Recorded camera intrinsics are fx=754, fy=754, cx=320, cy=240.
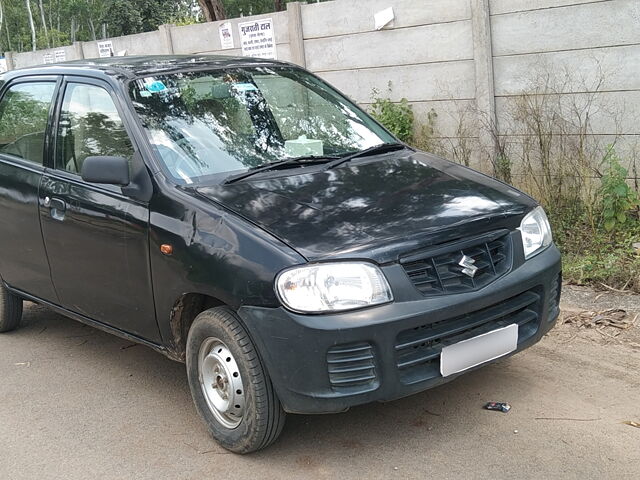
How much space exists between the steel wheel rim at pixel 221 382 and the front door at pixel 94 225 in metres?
0.44

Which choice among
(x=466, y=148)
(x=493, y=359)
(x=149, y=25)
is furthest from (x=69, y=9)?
(x=493, y=359)

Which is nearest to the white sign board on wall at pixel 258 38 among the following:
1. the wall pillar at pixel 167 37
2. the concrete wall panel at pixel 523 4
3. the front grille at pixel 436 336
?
the wall pillar at pixel 167 37

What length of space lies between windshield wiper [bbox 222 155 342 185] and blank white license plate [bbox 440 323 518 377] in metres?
1.36

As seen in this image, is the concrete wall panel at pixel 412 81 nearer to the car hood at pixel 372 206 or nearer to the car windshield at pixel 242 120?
the car windshield at pixel 242 120

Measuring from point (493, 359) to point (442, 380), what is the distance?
32 centimetres

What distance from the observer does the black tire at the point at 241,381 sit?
131 inches

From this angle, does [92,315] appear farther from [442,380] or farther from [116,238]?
[442,380]

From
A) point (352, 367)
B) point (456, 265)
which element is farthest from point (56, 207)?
point (456, 265)

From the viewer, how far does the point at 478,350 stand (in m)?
3.43

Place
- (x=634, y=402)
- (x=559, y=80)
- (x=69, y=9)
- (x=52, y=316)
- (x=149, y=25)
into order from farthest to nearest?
(x=69, y=9)
(x=149, y=25)
(x=559, y=80)
(x=52, y=316)
(x=634, y=402)

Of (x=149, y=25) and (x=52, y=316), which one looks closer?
(x=52, y=316)

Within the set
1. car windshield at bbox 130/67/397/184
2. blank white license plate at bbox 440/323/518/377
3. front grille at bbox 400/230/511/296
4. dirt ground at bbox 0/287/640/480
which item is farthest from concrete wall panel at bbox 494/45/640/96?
blank white license plate at bbox 440/323/518/377

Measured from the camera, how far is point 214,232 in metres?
3.46

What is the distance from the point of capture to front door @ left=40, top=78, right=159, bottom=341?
3914mm
